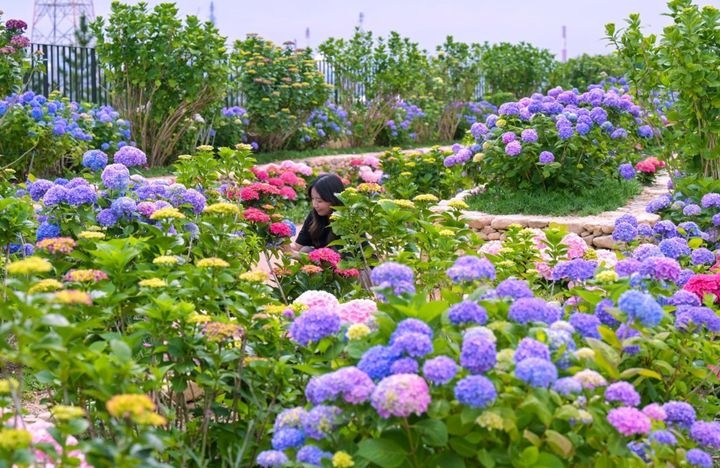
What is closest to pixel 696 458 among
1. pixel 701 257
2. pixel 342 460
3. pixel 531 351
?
pixel 531 351

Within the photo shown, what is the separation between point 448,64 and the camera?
1928 centimetres

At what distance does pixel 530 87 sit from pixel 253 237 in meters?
17.5

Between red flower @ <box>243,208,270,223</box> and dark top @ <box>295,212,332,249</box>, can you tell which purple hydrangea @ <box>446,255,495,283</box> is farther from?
dark top @ <box>295,212,332,249</box>

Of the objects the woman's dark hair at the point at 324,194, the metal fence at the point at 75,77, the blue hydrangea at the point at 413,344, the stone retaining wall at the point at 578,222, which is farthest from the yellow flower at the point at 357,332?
the metal fence at the point at 75,77

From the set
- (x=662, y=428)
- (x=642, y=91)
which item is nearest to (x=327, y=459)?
(x=662, y=428)

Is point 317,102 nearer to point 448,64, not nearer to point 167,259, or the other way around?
point 448,64

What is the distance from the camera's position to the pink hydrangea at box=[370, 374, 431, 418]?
2.07 metres

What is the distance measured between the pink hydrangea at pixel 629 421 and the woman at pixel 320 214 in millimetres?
3690

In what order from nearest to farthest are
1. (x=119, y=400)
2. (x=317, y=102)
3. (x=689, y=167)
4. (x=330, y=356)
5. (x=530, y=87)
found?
1. (x=119, y=400)
2. (x=330, y=356)
3. (x=689, y=167)
4. (x=317, y=102)
5. (x=530, y=87)

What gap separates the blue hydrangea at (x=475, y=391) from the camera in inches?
83.4

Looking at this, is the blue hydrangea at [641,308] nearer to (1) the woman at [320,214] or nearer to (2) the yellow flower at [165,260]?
(2) the yellow flower at [165,260]

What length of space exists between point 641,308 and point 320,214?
3.81m

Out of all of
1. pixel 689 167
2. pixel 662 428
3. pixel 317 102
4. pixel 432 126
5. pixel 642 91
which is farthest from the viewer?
pixel 432 126

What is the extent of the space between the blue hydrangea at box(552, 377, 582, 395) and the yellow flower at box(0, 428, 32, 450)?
1.20m
